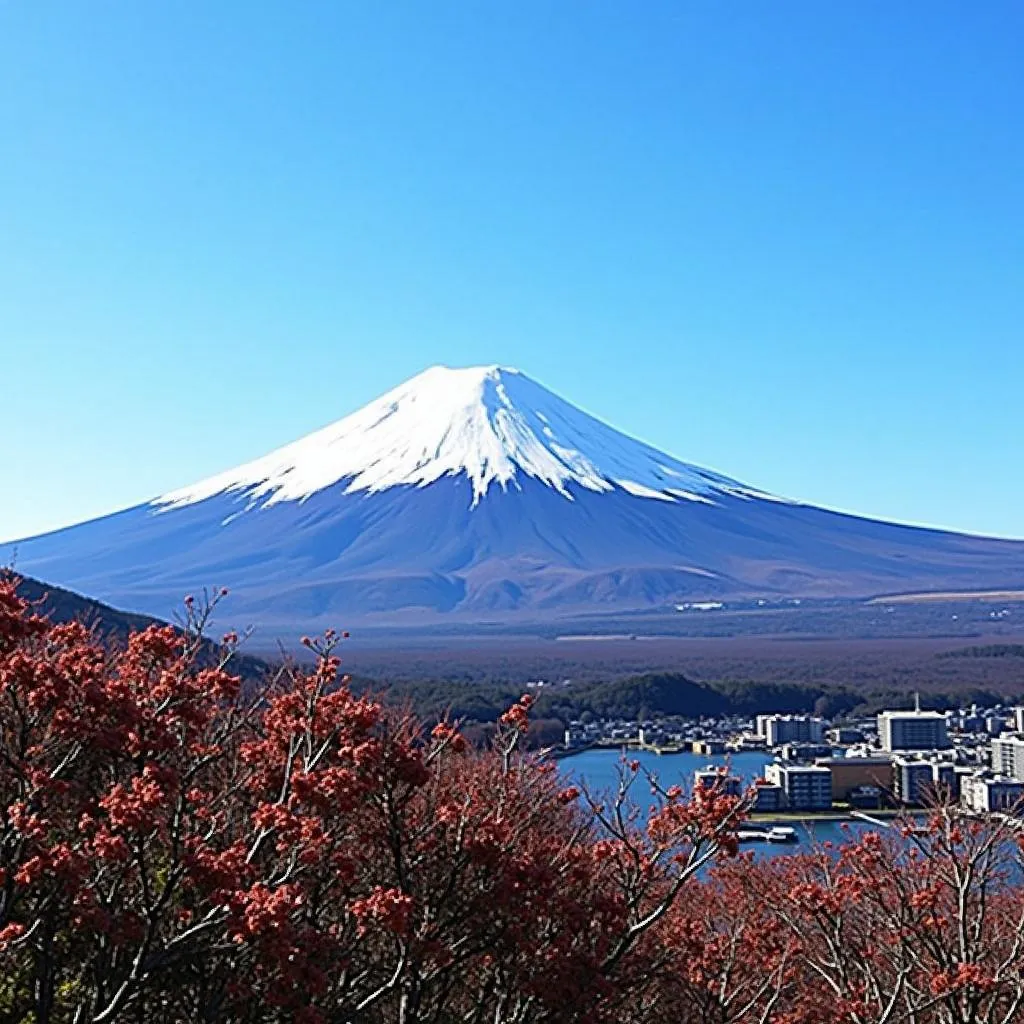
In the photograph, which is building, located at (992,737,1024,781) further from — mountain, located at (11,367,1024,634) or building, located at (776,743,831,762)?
mountain, located at (11,367,1024,634)

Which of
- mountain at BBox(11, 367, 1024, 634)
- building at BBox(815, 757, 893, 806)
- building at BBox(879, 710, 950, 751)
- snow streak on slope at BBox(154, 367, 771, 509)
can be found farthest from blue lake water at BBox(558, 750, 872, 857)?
snow streak on slope at BBox(154, 367, 771, 509)

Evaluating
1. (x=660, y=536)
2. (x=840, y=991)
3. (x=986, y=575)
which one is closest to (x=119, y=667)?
(x=840, y=991)

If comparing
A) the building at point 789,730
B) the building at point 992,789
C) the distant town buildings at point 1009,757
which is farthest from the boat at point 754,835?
the building at point 789,730

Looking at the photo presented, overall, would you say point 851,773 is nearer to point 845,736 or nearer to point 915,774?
point 915,774

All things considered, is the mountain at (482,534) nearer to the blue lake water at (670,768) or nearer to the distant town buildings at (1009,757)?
the blue lake water at (670,768)

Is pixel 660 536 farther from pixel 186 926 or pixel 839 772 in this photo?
pixel 186 926

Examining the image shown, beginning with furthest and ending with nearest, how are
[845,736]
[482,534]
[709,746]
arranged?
[482,534] < [845,736] < [709,746]

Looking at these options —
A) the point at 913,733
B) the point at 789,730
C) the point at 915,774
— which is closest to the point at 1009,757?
the point at 915,774
